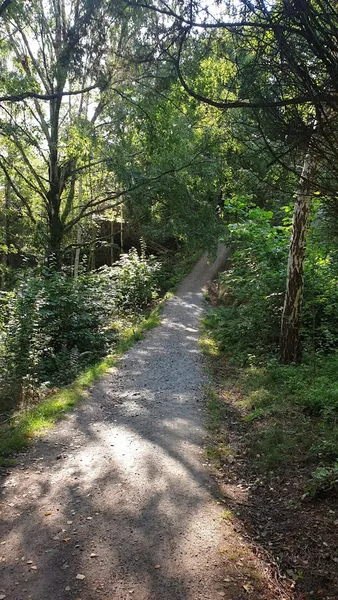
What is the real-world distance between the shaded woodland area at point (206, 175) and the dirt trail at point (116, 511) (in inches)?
34.7

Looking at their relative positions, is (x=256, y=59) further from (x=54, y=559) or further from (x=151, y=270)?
→ (x=151, y=270)

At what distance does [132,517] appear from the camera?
3.79 meters

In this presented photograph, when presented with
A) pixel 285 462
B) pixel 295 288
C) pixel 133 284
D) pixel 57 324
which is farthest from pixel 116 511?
pixel 133 284

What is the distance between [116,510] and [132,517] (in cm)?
19

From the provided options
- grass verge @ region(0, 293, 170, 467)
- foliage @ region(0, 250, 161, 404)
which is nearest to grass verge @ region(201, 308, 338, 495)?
grass verge @ region(0, 293, 170, 467)

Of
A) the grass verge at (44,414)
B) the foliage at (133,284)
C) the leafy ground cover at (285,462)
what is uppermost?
the foliage at (133,284)

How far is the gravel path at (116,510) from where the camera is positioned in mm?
3041

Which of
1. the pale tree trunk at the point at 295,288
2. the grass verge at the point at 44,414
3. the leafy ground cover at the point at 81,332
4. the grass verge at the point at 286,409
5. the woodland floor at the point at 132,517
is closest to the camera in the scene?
the woodland floor at the point at 132,517

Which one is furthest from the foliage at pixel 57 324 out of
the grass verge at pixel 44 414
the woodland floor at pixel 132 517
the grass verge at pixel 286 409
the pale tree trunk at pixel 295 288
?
the pale tree trunk at pixel 295 288

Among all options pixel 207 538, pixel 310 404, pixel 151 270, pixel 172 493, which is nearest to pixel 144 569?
pixel 207 538

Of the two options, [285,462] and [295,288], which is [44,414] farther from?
[295,288]

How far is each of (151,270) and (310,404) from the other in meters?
11.9

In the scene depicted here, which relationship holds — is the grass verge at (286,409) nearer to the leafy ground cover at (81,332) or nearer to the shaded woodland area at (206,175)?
the shaded woodland area at (206,175)

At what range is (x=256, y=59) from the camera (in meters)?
3.11
